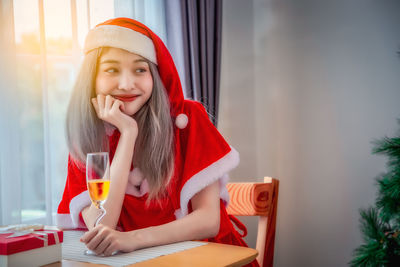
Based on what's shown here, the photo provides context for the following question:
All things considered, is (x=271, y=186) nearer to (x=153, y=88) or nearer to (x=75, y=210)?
(x=153, y=88)

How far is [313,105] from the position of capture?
2262 millimetres

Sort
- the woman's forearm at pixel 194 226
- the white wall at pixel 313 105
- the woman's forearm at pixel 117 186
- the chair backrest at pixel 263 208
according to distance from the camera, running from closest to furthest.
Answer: the woman's forearm at pixel 194 226, the woman's forearm at pixel 117 186, the chair backrest at pixel 263 208, the white wall at pixel 313 105

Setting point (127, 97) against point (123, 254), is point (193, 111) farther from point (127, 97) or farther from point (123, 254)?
point (123, 254)

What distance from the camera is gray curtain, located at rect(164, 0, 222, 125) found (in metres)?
2.16

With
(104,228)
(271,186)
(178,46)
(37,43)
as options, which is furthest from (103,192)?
(178,46)

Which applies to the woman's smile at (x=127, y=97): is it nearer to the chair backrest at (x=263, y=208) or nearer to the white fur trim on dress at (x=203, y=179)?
the white fur trim on dress at (x=203, y=179)

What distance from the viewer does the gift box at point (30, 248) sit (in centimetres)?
79

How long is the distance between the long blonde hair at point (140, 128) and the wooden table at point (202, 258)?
36 centimetres

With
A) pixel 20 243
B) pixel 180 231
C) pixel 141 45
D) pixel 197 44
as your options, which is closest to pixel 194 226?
pixel 180 231

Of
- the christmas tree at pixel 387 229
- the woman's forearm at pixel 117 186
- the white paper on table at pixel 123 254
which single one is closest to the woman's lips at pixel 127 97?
the woman's forearm at pixel 117 186

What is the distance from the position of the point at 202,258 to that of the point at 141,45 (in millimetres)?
704

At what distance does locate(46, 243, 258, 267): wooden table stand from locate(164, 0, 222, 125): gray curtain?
1299mm

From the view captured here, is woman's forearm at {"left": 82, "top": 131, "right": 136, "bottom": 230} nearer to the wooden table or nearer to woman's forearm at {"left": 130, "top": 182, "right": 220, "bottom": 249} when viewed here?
woman's forearm at {"left": 130, "top": 182, "right": 220, "bottom": 249}

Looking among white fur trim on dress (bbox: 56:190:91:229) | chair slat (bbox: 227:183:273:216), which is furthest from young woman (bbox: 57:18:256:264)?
chair slat (bbox: 227:183:273:216)
